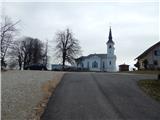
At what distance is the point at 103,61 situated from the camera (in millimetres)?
112125

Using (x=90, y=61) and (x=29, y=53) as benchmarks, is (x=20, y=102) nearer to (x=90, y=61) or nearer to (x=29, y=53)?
(x=29, y=53)

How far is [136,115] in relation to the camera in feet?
47.9

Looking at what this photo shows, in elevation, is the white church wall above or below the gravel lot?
above

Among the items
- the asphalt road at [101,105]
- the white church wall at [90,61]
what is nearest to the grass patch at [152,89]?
the asphalt road at [101,105]

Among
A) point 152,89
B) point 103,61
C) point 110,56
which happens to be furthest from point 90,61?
point 152,89

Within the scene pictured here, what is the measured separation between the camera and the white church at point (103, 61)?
108 metres

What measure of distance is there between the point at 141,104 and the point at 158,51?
53.6m

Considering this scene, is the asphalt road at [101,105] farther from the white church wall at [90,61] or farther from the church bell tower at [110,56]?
the white church wall at [90,61]

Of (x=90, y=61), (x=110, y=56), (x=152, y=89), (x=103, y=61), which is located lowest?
(x=152, y=89)

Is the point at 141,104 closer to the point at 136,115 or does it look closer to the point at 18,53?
the point at 136,115

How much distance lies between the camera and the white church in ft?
353

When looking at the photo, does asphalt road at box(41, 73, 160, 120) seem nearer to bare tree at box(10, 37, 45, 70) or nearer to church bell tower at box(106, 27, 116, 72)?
bare tree at box(10, 37, 45, 70)

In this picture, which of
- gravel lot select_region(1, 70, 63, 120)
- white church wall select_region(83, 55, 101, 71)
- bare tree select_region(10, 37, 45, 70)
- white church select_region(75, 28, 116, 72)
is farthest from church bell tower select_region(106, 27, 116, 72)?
gravel lot select_region(1, 70, 63, 120)

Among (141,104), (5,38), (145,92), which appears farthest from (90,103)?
(5,38)
